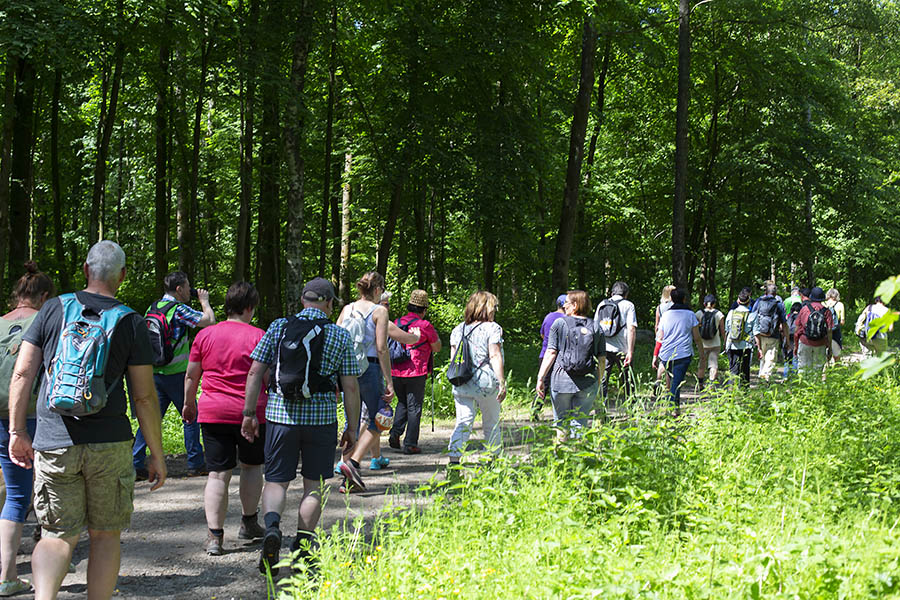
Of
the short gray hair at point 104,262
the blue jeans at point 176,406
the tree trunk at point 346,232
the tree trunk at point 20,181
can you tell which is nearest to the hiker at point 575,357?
the blue jeans at point 176,406

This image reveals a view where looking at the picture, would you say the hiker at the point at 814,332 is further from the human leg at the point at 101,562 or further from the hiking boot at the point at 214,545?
the human leg at the point at 101,562

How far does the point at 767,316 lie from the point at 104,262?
1296 centimetres

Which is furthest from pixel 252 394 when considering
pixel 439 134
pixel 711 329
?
pixel 439 134

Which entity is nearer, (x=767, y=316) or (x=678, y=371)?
(x=678, y=371)

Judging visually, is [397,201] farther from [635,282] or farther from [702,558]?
[702,558]

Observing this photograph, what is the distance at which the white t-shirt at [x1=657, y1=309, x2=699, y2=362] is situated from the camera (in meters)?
11.3

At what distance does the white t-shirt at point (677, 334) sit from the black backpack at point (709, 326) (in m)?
3.01

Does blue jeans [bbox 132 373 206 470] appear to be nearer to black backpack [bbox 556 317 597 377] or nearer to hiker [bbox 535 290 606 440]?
hiker [bbox 535 290 606 440]

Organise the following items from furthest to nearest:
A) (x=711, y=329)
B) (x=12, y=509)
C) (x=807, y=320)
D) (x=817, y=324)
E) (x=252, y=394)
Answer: (x=711, y=329) → (x=807, y=320) → (x=817, y=324) → (x=252, y=394) → (x=12, y=509)

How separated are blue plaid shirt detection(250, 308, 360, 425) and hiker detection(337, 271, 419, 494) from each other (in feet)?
7.02

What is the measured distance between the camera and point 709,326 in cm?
1426

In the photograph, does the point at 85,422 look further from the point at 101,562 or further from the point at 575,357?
the point at 575,357

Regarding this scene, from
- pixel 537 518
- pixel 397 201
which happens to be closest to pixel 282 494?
pixel 537 518

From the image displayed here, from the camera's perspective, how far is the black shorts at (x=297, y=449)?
18.4ft
